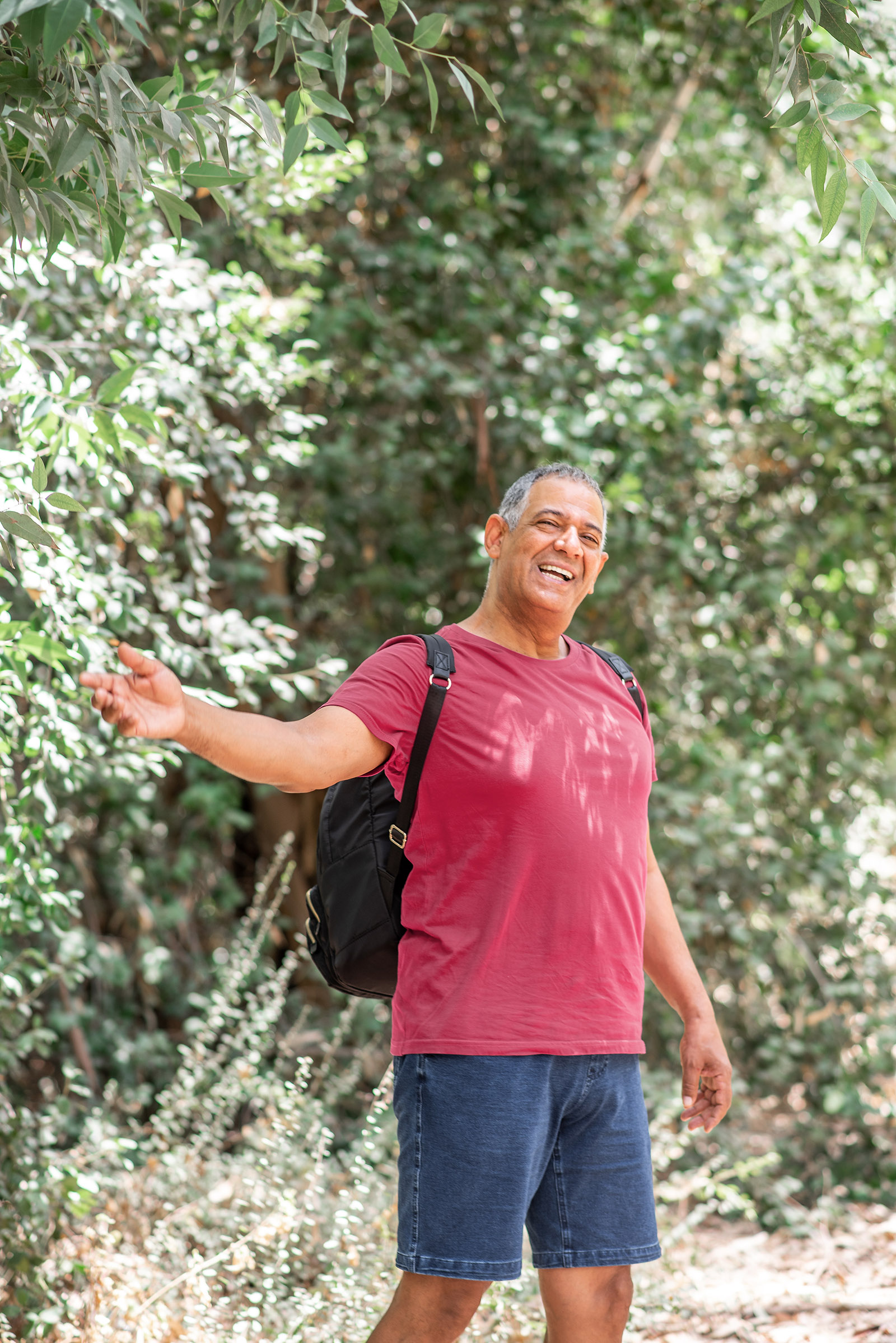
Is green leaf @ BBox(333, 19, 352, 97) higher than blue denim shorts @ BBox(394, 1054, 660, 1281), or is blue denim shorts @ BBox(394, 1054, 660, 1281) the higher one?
green leaf @ BBox(333, 19, 352, 97)

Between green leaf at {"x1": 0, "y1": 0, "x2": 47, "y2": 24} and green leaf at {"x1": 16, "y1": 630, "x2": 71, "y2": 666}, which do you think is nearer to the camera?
green leaf at {"x1": 0, "y1": 0, "x2": 47, "y2": 24}

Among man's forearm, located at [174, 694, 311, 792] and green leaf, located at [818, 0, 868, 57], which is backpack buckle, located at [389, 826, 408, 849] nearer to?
man's forearm, located at [174, 694, 311, 792]

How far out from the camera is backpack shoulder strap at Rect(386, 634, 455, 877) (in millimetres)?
1968

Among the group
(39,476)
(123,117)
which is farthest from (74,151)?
(39,476)

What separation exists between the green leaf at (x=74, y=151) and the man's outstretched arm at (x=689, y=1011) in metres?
1.48

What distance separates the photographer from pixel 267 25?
175 cm

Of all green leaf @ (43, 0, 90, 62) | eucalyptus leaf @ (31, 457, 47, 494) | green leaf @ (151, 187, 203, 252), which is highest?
green leaf @ (151, 187, 203, 252)

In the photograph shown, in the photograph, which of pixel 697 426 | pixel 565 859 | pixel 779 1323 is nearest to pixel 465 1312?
pixel 565 859

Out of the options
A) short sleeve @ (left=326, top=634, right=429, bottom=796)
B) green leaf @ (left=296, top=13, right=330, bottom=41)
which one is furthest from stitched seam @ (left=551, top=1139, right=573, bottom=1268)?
green leaf @ (left=296, top=13, right=330, bottom=41)

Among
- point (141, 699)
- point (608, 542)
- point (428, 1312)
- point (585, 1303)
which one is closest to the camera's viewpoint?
point (141, 699)

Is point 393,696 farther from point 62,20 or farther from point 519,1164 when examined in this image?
point 62,20

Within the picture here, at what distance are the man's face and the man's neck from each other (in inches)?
1.3

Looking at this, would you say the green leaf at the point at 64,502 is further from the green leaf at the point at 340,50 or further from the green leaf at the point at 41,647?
the green leaf at the point at 340,50

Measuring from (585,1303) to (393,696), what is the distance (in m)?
1.05
